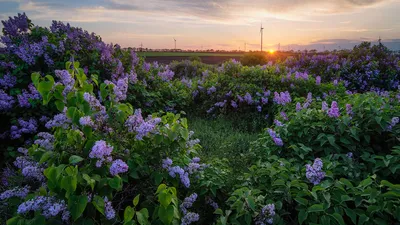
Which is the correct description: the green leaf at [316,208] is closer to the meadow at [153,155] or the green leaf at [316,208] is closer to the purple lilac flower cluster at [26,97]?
the meadow at [153,155]

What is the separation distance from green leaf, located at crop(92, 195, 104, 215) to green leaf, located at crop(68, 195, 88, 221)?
8cm

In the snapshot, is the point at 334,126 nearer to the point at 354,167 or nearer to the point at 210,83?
the point at 354,167

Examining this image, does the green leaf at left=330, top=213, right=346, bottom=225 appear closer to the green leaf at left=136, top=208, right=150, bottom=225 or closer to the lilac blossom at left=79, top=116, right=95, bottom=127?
the green leaf at left=136, top=208, right=150, bottom=225

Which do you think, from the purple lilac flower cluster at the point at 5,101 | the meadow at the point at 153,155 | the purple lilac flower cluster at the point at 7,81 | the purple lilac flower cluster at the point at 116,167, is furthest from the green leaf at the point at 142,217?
the purple lilac flower cluster at the point at 7,81

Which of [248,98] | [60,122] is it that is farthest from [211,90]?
[60,122]

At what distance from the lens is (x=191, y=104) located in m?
8.10

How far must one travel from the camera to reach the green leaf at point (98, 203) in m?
2.18

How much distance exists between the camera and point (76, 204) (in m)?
2.14

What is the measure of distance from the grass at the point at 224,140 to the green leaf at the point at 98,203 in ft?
5.42

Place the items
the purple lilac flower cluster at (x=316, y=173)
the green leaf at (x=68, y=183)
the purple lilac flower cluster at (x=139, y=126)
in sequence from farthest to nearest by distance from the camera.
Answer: the purple lilac flower cluster at (x=316, y=173), the purple lilac flower cluster at (x=139, y=126), the green leaf at (x=68, y=183)

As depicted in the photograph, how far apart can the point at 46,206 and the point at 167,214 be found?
2.65 feet

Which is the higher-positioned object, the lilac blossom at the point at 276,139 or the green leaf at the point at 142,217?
the lilac blossom at the point at 276,139

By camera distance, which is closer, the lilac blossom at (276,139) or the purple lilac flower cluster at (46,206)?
the purple lilac flower cluster at (46,206)

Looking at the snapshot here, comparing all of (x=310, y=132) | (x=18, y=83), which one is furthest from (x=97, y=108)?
(x=18, y=83)
